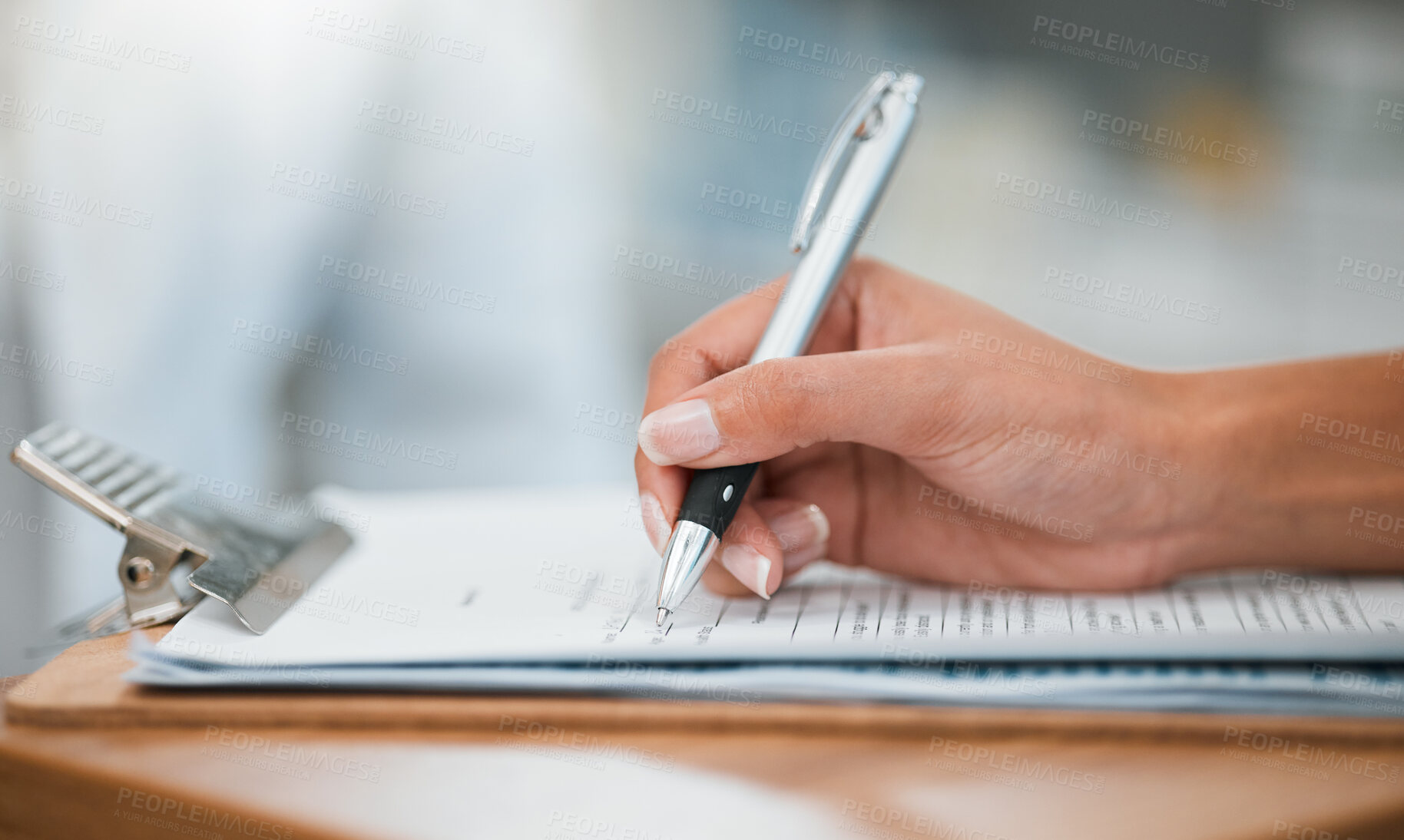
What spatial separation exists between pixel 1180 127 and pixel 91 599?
1575mm

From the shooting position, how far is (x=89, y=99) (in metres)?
1.00

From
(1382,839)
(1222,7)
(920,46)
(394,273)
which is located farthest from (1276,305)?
(1382,839)

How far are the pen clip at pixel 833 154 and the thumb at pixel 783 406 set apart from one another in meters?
0.10

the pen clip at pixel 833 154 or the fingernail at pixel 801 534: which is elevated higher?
the pen clip at pixel 833 154

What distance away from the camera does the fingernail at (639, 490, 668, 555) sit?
1.55 ft

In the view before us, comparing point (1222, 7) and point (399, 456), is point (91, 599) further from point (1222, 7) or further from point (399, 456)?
point (1222, 7)

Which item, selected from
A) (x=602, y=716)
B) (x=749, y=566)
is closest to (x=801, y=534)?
(x=749, y=566)

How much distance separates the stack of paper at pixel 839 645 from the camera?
1.13 feet

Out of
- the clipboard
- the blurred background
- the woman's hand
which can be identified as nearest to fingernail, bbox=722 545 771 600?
the woman's hand

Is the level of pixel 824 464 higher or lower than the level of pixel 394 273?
higher

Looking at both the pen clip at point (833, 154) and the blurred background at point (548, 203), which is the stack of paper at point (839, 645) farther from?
the blurred background at point (548, 203)

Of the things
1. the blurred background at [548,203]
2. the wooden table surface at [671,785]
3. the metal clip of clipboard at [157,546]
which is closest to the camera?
the wooden table surface at [671,785]

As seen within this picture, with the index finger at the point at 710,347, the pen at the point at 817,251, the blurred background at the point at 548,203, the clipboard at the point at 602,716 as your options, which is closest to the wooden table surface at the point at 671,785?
the clipboard at the point at 602,716

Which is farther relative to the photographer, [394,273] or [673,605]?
[394,273]
